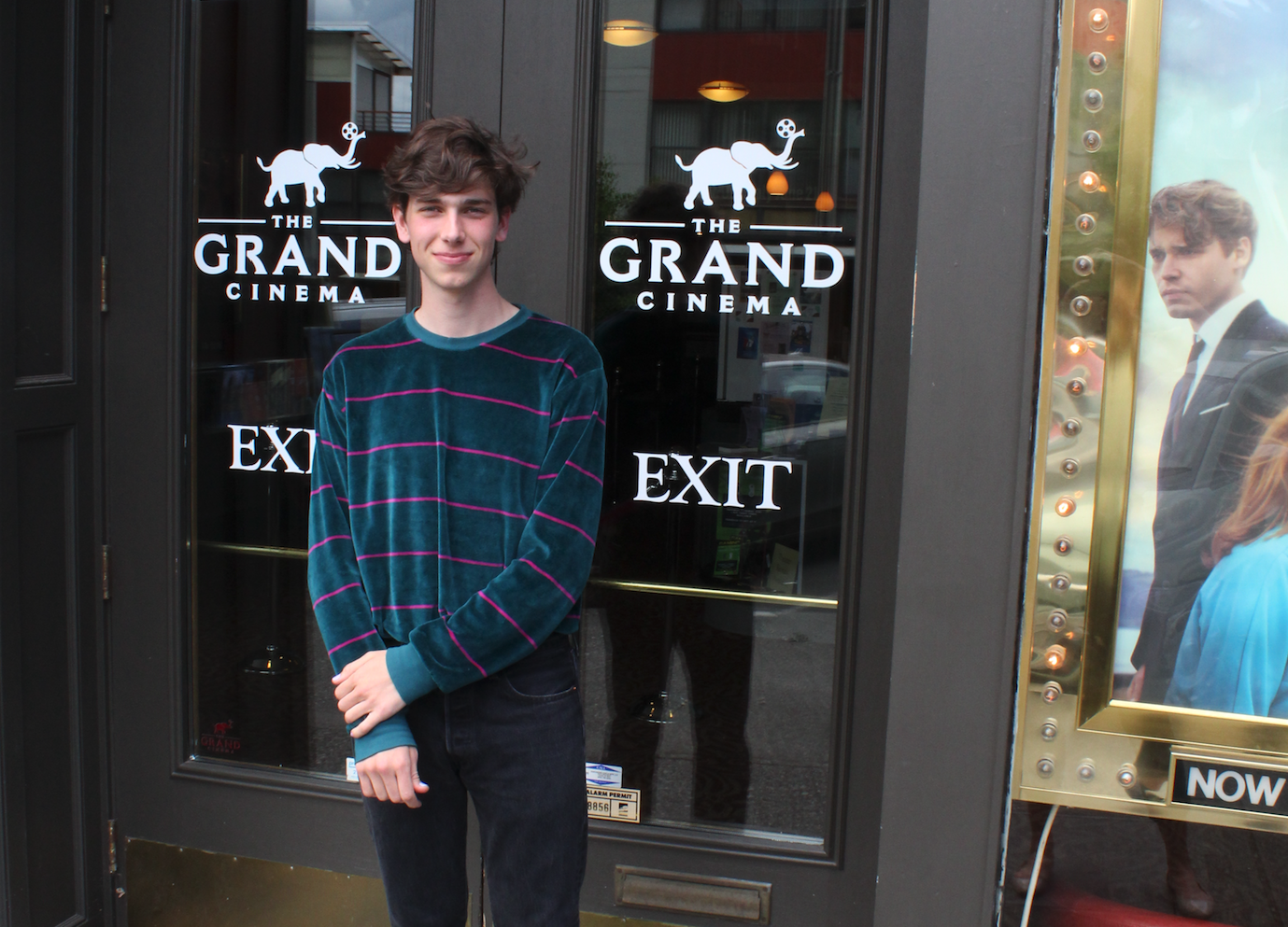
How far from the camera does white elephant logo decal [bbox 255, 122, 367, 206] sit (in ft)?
8.16

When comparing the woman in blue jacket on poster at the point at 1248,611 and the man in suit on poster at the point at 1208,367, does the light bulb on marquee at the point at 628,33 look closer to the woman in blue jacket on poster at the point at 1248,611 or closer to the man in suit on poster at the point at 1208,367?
the man in suit on poster at the point at 1208,367

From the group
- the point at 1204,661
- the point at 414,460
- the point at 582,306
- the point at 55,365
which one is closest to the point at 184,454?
the point at 55,365

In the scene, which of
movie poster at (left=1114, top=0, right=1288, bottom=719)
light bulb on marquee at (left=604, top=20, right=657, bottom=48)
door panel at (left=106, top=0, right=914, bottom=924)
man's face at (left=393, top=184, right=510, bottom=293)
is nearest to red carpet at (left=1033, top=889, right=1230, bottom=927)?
movie poster at (left=1114, top=0, right=1288, bottom=719)

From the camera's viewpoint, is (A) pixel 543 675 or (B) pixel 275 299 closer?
(A) pixel 543 675

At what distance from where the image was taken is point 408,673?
5.18 ft

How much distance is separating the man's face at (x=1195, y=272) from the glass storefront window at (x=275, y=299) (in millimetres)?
1617

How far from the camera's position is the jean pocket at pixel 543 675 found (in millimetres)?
1658

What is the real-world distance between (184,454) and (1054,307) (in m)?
2.06

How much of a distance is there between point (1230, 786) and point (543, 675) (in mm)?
1114

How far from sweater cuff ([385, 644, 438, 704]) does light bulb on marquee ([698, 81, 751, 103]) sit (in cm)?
138

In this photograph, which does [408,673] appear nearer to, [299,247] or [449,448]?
[449,448]

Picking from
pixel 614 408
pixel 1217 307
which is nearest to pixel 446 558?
pixel 614 408

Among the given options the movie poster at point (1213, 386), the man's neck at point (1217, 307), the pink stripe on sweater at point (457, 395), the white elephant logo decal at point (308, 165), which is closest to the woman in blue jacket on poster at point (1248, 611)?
the movie poster at point (1213, 386)

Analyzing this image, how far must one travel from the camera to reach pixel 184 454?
8.64 ft
